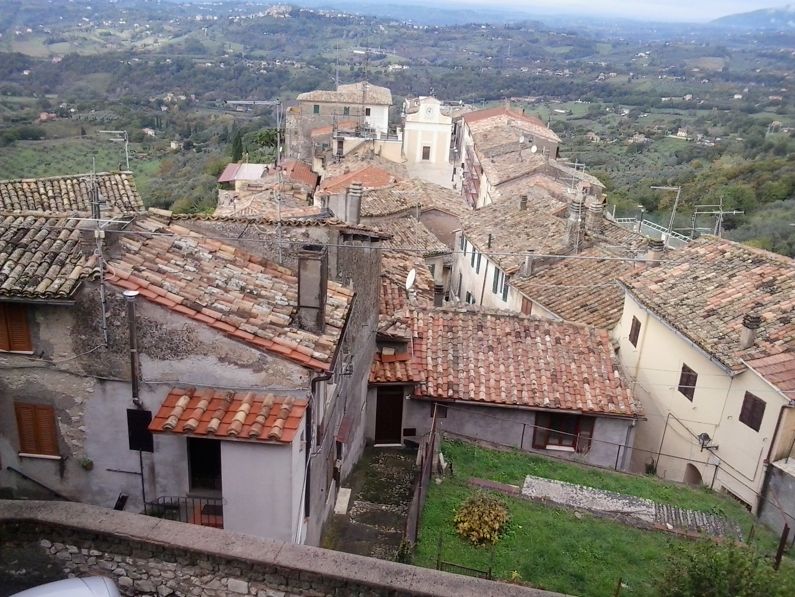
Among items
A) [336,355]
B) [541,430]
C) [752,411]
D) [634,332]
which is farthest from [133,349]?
[634,332]

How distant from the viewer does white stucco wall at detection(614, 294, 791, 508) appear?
49.8 ft

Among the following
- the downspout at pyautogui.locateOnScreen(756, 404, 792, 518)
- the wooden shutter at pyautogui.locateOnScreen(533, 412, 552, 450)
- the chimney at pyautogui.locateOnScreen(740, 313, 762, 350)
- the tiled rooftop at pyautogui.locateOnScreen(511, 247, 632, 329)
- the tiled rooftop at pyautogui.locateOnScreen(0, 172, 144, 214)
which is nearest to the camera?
the downspout at pyautogui.locateOnScreen(756, 404, 792, 518)

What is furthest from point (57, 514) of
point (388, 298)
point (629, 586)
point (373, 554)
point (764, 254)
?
point (764, 254)

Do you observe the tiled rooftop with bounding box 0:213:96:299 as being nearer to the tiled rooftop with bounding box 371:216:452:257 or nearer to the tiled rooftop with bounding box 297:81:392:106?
the tiled rooftop with bounding box 371:216:452:257

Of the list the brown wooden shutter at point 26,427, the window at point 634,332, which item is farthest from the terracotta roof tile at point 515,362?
the brown wooden shutter at point 26,427

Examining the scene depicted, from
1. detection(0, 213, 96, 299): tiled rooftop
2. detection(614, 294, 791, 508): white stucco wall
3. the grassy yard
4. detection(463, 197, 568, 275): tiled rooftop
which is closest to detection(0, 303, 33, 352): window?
detection(0, 213, 96, 299): tiled rooftop

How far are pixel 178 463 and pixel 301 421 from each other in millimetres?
1985

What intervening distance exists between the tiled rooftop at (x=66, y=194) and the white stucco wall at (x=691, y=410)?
606 inches

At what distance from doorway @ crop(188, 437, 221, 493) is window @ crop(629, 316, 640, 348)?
13.5 meters

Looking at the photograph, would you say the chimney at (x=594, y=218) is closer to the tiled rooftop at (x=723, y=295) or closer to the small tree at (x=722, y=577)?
the tiled rooftop at (x=723, y=295)

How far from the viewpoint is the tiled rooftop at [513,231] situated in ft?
89.4

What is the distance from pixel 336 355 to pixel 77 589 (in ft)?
14.8

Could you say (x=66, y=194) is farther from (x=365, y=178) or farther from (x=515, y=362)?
(x=365, y=178)

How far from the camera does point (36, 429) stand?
9953mm
